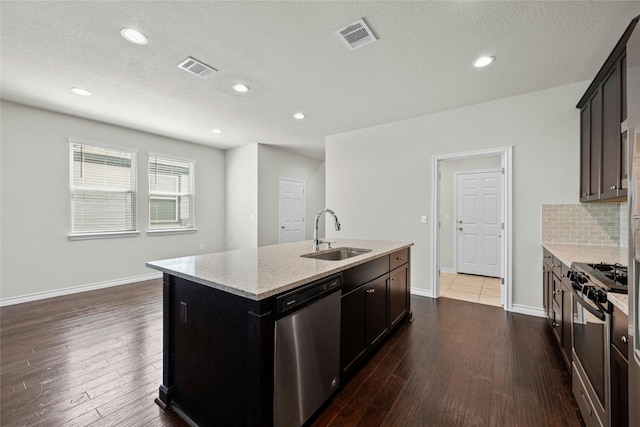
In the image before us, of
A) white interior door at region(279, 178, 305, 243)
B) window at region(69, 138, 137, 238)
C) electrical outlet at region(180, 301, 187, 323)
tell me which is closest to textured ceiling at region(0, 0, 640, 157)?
window at region(69, 138, 137, 238)

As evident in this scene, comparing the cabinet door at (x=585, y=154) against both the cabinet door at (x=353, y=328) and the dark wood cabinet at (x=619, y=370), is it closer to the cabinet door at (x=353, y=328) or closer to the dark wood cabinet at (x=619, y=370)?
the dark wood cabinet at (x=619, y=370)

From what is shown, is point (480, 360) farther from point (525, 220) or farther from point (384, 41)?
point (384, 41)

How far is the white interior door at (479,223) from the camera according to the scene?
5059mm

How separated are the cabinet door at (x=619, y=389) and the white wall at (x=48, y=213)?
5.79 meters

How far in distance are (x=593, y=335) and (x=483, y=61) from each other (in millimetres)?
2429

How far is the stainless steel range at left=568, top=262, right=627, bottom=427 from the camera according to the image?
124cm

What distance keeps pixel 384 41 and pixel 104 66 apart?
8.93 ft

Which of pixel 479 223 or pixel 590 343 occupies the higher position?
pixel 479 223

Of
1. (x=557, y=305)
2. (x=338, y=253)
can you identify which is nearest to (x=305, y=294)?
(x=338, y=253)

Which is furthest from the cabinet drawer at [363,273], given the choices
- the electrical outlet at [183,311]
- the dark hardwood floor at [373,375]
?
the electrical outlet at [183,311]

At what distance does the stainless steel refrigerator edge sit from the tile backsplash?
2721mm

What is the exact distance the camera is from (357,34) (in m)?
2.21

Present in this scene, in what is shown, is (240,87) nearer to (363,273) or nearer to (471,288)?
(363,273)

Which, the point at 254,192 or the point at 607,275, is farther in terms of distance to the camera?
the point at 254,192
